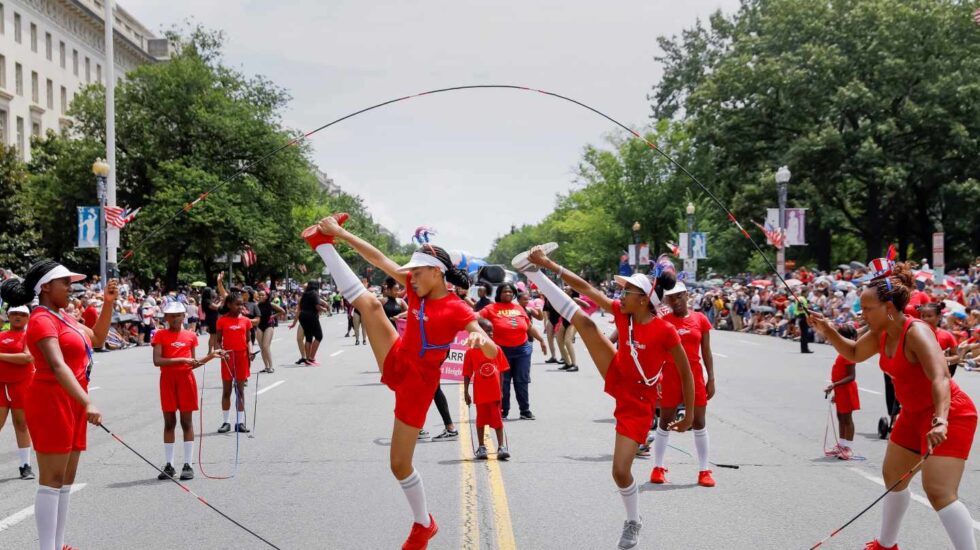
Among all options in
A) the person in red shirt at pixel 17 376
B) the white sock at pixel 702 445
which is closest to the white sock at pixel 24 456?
the person in red shirt at pixel 17 376

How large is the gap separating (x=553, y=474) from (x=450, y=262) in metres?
3.23

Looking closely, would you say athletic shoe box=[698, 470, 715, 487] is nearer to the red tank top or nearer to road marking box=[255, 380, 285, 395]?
the red tank top

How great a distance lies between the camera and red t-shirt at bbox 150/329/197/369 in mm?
8523

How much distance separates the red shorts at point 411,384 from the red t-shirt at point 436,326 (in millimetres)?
44

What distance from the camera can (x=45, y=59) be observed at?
211ft

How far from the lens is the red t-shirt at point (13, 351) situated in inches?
333

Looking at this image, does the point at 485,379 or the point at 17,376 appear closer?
the point at 17,376

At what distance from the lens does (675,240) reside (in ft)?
209

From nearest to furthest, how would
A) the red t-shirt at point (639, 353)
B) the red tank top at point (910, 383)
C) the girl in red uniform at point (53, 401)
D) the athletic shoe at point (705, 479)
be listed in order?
the red tank top at point (910, 383), the girl in red uniform at point (53, 401), the red t-shirt at point (639, 353), the athletic shoe at point (705, 479)

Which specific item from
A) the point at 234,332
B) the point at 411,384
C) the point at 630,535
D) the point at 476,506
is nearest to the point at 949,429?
the point at 630,535

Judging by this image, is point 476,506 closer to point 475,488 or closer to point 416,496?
point 475,488

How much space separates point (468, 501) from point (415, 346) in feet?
7.17

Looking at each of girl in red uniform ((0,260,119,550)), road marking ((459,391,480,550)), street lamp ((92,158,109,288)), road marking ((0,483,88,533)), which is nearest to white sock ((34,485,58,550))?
girl in red uniform ((0,260,119,550))

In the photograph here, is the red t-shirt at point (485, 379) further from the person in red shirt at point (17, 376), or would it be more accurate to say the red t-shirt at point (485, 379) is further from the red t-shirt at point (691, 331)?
the person in red shirt at point (17, 376)
